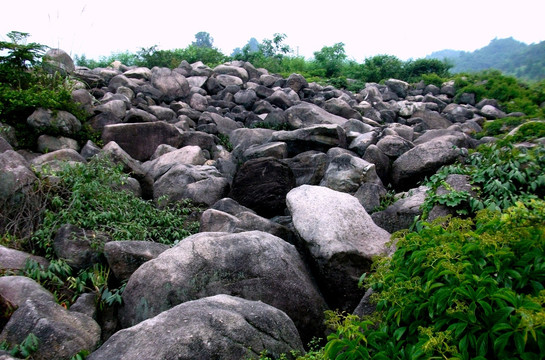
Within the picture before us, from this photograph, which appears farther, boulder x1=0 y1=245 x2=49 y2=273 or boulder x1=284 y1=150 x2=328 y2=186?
boulder x1=284 y1=150 x2=328 y2=186

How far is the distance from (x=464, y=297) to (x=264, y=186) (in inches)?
210

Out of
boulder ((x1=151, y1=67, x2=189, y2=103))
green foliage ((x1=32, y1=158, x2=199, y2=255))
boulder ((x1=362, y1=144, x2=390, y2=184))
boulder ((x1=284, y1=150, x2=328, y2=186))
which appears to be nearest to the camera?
green foliage ((x1=32, y1=158, x2=199, y2=255))

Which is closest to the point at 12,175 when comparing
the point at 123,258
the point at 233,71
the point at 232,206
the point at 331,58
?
the point at 123,258

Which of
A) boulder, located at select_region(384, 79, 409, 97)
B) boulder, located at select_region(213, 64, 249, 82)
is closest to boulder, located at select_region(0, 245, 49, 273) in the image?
boulder, located at select_region(213, 64, 249, 82)

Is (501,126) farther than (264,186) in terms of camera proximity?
Yes

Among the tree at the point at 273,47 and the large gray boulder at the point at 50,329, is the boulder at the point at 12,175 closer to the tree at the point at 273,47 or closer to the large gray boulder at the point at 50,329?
the large gray boulder at the point at 50,329

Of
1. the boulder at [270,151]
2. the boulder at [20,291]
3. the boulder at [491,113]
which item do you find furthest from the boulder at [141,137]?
the boulder at [491,113]

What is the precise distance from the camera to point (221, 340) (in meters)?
3.57

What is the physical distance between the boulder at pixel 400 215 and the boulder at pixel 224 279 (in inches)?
71.6

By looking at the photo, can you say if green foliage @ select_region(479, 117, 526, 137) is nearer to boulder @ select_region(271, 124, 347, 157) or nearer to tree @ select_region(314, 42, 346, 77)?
boulder @ select_region(271, 124, 347, 157)

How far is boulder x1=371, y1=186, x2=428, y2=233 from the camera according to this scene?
6.45 meters

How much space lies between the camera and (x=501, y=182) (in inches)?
219

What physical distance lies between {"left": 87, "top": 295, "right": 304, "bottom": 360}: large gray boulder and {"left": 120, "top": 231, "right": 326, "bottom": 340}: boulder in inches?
34.7

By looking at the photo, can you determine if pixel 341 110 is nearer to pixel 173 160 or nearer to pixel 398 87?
pixel 173 160
